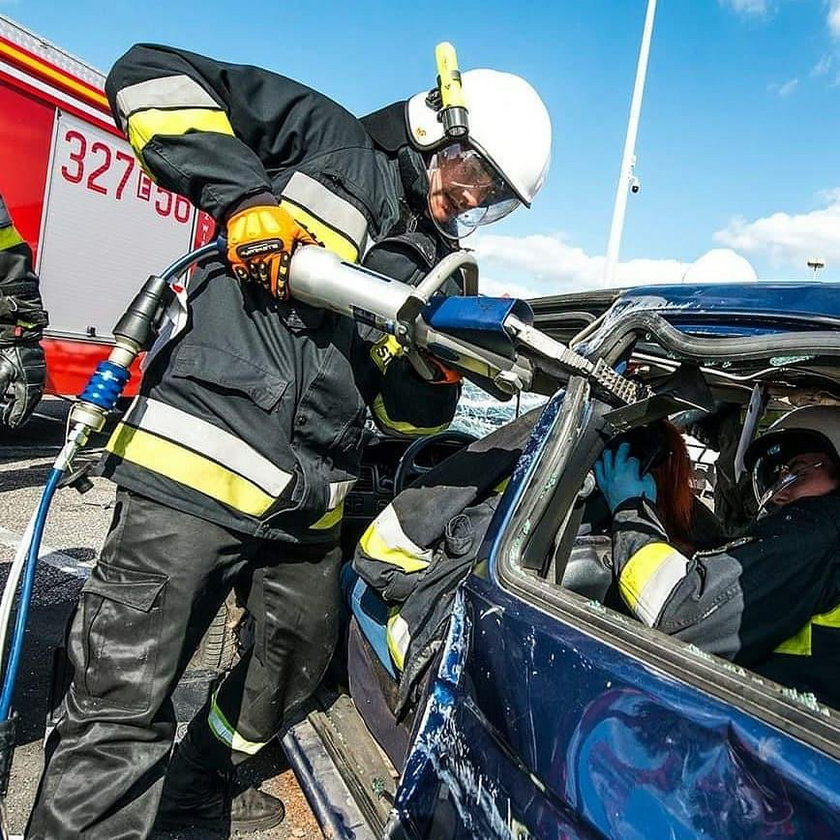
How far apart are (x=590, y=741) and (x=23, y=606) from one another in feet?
4.37

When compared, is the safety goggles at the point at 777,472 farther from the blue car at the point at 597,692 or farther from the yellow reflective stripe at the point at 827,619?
the yellow reflective stripe at the point at 827,619

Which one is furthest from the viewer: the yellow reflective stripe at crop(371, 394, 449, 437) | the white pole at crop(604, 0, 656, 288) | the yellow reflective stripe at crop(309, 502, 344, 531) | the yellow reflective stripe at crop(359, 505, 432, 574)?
the white pole at crop(604, 0, 656, 288)

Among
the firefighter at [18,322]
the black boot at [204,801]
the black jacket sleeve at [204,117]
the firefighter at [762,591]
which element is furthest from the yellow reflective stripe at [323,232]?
the firefighter at [18,322]

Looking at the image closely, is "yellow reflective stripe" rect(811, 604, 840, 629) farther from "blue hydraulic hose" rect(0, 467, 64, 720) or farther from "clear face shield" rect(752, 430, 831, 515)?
"blue hydraulic hose" rect(0, 467, 64, 720)

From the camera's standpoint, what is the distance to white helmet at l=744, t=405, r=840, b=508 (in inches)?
73.7

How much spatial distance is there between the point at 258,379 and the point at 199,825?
1.41 metres

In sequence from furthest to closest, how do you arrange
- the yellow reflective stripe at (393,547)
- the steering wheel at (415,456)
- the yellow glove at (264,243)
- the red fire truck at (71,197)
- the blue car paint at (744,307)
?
the red fire truck at (71,197) < the steering wheel at (415,456) < the yellow reflective stripe at (393,547) < the yellow glove at (264,243) < the blue car paint at (744,307)

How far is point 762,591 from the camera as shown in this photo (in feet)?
5.02

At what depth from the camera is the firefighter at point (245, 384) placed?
69.4 inches

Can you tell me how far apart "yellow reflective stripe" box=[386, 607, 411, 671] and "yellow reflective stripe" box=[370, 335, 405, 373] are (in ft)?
2.18

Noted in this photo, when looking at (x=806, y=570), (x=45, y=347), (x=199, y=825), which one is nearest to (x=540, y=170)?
(x=806, y=570)

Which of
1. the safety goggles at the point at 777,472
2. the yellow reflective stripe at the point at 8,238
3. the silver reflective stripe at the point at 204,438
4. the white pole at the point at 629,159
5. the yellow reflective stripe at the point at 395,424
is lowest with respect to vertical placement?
the silver reflective stripe at the point at 204,438

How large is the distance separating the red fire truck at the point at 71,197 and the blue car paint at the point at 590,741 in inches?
217

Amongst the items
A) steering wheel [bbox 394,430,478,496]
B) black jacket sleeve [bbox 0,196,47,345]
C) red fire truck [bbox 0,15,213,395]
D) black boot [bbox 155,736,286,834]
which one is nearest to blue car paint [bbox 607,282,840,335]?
steering wheel [bbox 394,430,478,496]
